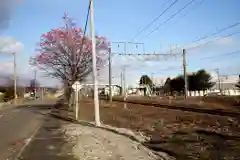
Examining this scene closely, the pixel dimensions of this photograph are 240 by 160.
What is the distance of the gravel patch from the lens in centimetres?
1152

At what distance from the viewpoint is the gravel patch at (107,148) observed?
1152 centimetres

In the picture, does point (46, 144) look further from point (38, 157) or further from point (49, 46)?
point (49, 46)

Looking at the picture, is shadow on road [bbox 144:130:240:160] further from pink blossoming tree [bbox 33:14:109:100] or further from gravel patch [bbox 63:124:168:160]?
pink blossoming tree [bbox 33:14:109:100]

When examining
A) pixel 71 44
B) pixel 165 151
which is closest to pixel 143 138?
pixel 165 151

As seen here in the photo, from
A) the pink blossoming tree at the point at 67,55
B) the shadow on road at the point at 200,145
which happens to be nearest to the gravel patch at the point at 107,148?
the shadow on road at the point at 200,145

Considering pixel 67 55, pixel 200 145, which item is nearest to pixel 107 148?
pixel 200 145

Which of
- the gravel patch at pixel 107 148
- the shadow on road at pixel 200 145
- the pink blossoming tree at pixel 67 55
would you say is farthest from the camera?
the pink blossoming tree at pixel 67 55

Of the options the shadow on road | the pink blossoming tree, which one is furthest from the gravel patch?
the pink blossoming tree

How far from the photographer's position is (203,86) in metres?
107

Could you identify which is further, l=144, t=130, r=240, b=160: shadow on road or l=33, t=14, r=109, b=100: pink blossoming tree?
l=33, t=14, r=109, b=100: pink blossoming tree

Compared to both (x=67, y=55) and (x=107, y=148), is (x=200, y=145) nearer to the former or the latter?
(x=107, y=148)

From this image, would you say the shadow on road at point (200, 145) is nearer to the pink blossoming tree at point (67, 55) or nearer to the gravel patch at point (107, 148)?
the gravel patch at point (107, 148)

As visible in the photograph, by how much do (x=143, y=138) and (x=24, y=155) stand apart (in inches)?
221

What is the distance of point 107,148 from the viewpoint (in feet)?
43.9
